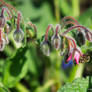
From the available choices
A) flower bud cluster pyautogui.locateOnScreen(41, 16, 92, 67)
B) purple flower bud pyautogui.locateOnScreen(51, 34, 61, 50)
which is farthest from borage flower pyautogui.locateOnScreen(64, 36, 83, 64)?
purple flower bud pyautogui.locateOnScreen(51, 34, 61, 50)

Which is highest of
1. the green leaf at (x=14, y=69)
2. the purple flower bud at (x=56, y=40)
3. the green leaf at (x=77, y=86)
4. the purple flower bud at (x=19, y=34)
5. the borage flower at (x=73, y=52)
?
the purple flower bud at (x=19, y=34)

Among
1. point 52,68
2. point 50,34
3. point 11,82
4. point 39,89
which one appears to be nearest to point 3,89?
point 11,82

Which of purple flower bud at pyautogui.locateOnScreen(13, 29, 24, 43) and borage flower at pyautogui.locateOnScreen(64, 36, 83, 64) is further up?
purple flower bud at pyautogui.locateOnScreen(13, 29, 24, 43)

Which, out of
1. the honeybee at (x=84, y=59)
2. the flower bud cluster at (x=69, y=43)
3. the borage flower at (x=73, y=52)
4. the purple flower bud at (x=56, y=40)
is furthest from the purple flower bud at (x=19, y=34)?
the honeybee at (x=84, y=59)

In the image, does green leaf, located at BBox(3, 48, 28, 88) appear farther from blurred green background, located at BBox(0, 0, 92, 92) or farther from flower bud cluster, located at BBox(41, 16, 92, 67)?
flower bud cluster, located at BBox(41, 16, 92, 67)

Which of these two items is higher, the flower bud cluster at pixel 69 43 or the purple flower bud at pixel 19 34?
the purple flower bud at pixel 19 34

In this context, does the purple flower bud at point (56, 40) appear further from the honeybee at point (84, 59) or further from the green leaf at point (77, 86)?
the green leaf at point (77, 86)

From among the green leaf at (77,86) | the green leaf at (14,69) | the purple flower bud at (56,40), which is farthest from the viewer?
the green leaf at (14,69)
